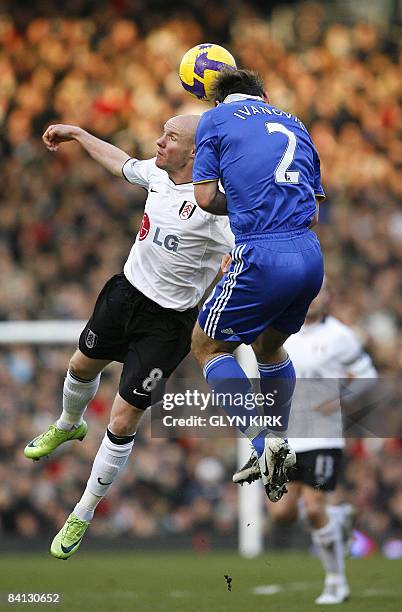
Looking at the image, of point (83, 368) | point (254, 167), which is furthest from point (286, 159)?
point (83, 368)

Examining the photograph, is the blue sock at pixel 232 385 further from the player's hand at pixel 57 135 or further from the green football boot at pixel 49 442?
the player's hand at pixel 57 135

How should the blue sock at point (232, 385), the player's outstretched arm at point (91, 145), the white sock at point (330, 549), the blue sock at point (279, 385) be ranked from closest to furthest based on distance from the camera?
the blue sock at point (232, 385) < the blue sock at point (279, 385) < the player's outstretched arm at point (91, 145) < the white sock at point (330, 549)

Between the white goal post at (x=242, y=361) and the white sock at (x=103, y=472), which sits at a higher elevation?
the white goal post at (x=242, y=361)

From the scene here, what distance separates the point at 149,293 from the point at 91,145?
97 cm

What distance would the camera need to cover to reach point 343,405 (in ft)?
31.5

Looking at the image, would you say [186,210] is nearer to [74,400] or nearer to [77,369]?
[77,369]

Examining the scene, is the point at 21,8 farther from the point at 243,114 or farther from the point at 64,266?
the point at 243,114

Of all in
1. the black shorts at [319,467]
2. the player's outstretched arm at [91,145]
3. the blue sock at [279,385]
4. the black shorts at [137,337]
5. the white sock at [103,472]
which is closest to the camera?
the blue sock at [279,385]

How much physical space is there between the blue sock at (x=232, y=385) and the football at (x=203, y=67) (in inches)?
59.0

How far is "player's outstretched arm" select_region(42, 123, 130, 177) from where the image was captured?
715cm

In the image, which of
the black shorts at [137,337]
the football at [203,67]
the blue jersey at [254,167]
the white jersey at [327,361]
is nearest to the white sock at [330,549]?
the white jersey at [327,361]

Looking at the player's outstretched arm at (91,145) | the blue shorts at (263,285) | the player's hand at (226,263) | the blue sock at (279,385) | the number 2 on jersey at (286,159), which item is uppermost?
the player's outstretched arm at (91,145)

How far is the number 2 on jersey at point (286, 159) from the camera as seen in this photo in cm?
617

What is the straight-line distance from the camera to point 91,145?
726cm
